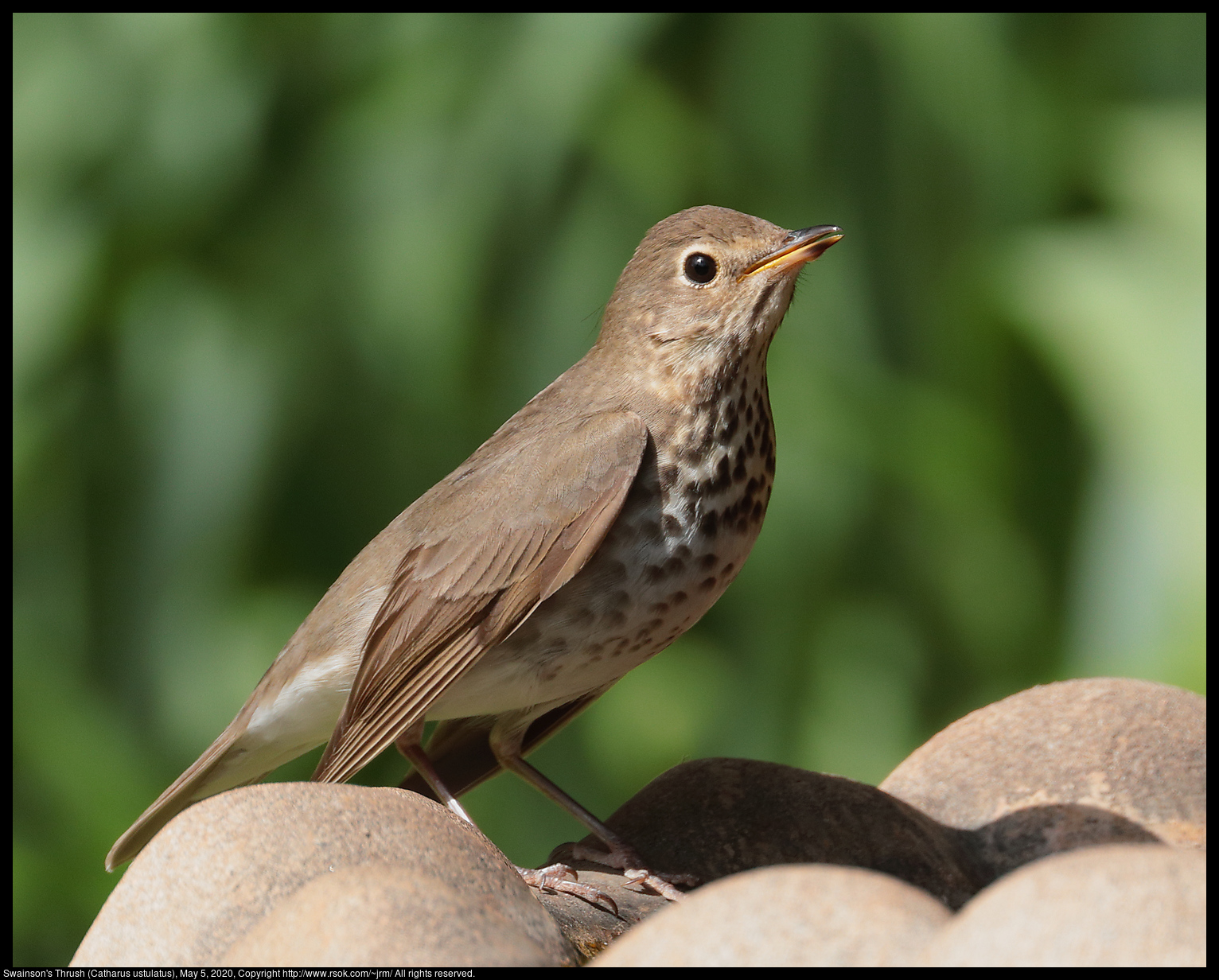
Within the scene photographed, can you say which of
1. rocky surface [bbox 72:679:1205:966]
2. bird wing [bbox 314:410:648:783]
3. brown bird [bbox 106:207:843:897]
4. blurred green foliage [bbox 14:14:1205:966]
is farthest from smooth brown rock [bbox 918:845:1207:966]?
blurred green foliage [bbox 14:14:1205:966]

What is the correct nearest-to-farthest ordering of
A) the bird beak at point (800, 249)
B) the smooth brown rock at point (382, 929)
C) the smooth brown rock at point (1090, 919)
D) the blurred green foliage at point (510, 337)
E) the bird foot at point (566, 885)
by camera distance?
the smooth brown rock at point (1090, 919) < the smooth brown rock at point (382, 929) < the bird foot at point (566, 885) < the bird beak at point (800, 249) < the blurred green foliage at point (510, 337)

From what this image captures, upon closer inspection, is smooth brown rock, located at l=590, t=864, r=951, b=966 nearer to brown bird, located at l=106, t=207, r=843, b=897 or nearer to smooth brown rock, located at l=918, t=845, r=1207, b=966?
smooth brown rock, located at l=918, t=845, r=1207, b=966

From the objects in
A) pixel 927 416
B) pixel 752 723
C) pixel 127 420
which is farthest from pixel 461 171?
pixel 752 723

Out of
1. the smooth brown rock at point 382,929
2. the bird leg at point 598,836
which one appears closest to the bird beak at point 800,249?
the bird leg at point 598,836

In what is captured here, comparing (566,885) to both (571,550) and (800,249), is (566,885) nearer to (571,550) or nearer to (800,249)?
(571,550)

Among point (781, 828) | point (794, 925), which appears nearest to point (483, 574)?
point (781, 828)

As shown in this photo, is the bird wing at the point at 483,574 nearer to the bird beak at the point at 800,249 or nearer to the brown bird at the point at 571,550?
the brown bird at the point at 571,550
